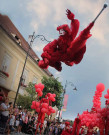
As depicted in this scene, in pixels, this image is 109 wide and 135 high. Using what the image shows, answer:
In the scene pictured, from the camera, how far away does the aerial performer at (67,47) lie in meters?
3.32

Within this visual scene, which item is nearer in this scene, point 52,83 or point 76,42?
point 76,42

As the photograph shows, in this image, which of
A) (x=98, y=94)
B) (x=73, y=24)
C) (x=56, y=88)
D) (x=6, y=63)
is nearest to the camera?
(x=73, y=24)

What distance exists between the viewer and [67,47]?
3.44 m

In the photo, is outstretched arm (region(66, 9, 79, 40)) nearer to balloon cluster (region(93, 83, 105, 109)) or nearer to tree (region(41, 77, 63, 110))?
balloon cluster (region(93, 83, 105, 109))

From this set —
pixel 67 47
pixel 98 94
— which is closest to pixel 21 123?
pixel 98 94

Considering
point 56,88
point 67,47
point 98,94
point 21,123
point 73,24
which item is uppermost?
point 56,88

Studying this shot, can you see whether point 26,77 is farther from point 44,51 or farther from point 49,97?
point 44,51

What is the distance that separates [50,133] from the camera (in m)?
15.6

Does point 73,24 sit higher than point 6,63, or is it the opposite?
point 6,63

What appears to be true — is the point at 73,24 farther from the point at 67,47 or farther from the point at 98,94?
the point at 98,94

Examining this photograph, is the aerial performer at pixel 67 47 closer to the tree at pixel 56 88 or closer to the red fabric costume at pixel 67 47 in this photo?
the red fabric costume at pixel 67 47

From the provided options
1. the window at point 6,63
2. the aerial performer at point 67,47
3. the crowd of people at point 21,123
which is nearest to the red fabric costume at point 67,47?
the aerial performer at point 67,47

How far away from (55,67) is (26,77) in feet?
62.8

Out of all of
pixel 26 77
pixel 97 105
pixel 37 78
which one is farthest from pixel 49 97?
pixel 37 78
